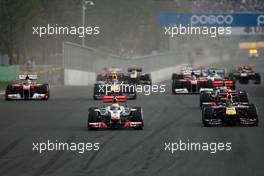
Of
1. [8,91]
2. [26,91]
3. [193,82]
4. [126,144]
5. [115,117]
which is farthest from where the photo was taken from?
[193,82]

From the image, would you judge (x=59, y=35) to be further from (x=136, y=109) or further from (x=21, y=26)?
(x=136, y=109)

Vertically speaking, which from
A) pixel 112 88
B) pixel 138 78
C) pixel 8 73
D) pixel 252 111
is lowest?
pixel 252 111

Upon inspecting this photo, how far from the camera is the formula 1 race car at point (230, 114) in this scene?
2730 centimetres

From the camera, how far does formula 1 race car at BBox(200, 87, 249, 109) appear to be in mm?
31170

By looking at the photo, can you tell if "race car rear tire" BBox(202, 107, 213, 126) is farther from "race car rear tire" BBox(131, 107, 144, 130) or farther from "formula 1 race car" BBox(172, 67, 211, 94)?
"formula 1 race car" BBox(172, 67, 211, 94)

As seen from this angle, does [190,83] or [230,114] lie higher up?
[190,83]

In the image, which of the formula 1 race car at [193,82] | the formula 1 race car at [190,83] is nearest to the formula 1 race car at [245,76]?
the formula 1 race car at [193,82]

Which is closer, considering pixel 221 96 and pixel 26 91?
pixel 221 96

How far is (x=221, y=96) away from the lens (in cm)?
3212

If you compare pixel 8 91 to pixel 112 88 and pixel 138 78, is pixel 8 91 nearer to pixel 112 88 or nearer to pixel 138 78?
pixel 112 88

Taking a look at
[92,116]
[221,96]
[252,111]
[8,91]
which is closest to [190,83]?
[8,91]

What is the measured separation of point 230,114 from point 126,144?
513cm

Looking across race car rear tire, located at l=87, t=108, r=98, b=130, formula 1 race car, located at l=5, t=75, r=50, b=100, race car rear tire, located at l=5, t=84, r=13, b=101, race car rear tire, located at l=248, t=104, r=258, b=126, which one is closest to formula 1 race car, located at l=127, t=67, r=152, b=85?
formula 1 race car, located at l=5, t=75, r=50, b=100

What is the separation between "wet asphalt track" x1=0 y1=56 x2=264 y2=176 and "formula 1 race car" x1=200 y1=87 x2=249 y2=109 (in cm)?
62
